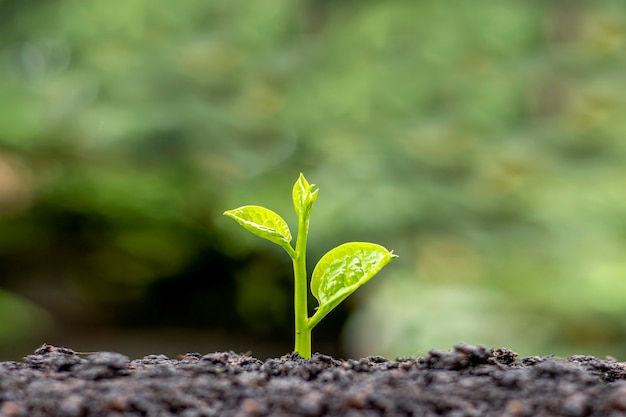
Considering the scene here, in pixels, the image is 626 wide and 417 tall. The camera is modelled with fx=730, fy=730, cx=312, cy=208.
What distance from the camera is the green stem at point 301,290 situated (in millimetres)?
690

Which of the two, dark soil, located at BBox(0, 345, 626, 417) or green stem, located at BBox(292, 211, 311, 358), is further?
green stem, located at BBox(292, 211, 311, 358)

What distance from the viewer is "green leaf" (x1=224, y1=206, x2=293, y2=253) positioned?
68cm

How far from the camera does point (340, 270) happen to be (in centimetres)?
72

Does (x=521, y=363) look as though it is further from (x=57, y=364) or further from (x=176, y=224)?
(x=176, y=224)

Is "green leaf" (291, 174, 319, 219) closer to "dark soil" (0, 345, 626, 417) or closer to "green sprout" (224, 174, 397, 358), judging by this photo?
"green sprout" (224, 174, 397, 358)

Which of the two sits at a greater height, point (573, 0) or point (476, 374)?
point (573, 0)

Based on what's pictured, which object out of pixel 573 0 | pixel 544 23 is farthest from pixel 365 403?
pixel 573 0

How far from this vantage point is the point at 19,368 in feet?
2.23

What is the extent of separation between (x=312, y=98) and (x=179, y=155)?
79 centimetres

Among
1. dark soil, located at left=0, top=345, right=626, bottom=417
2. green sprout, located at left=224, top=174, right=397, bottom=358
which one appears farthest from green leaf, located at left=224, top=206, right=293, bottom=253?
dark soil, located at left=0, top=345, right=626, bottom=417

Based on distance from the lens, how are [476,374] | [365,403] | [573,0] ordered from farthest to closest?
[573,0]
[476,374]
[365,403]

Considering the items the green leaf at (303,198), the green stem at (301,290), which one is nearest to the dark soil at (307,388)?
the green stem at (301,290)

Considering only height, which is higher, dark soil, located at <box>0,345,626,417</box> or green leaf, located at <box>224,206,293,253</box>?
green leaf, located at <box>224,206,293,253</box>

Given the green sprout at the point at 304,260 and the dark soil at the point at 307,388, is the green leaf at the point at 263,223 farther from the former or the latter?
the dark soil at the point at 307,388
